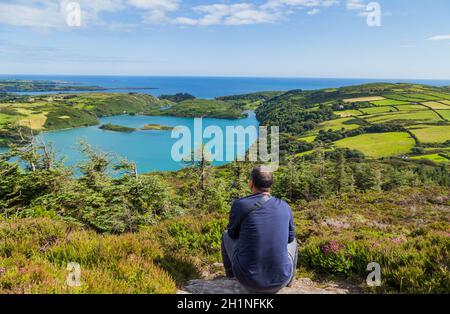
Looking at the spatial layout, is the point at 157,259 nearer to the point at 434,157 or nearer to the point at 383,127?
the point at 434,157

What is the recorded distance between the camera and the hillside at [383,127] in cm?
8512

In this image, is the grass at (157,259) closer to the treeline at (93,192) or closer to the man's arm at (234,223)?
the man's arm at (234,223)

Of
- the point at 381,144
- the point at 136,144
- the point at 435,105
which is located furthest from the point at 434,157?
the point at 136,144

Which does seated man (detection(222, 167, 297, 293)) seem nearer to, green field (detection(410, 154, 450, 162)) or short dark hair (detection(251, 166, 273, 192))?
short dark hair (detection(251, 166, 273, 192))

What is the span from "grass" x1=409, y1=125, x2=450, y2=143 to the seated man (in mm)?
100958

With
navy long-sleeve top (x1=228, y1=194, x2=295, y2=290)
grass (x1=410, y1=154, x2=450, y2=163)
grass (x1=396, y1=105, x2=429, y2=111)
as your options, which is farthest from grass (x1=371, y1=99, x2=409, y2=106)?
navy long-sleeve top (x1=228, y1=194, x2=295, y2=290)

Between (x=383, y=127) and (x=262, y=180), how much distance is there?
110 metres

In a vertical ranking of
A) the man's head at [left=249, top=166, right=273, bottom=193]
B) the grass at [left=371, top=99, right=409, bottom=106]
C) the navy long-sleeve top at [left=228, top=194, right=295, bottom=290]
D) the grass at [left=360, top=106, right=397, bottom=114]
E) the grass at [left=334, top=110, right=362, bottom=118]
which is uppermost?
the grass at [left=371, top=99, right=409, bottom=106]

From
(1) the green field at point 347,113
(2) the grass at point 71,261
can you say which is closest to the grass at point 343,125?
(1) the green field at point 347,113

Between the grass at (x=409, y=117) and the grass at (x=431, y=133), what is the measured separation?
5.81m

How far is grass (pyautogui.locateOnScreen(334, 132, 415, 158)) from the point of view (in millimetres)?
84875

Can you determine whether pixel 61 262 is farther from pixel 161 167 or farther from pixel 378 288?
pixel 161 167

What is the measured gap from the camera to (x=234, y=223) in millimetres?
4184
